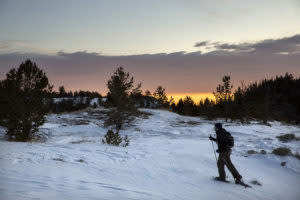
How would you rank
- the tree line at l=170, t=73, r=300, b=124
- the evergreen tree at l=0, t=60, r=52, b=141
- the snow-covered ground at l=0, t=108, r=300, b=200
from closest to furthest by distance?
the snow-covered ground at l=0, t=108, r=300, b=200 → the evergreen tree at l=0, t=60, r=52, b=141 → the tree line at l=170, t=73, r=300, b=124

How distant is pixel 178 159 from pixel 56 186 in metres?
5.73

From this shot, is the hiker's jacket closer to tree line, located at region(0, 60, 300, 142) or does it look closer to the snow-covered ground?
the snow-covered ground

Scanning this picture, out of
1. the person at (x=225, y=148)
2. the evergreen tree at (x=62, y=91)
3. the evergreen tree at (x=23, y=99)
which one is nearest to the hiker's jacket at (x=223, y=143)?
the person at (x=225, y=148)

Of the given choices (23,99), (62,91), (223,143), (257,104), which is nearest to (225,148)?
(223,143)

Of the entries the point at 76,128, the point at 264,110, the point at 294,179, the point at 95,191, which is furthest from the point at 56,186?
the point at 264,110

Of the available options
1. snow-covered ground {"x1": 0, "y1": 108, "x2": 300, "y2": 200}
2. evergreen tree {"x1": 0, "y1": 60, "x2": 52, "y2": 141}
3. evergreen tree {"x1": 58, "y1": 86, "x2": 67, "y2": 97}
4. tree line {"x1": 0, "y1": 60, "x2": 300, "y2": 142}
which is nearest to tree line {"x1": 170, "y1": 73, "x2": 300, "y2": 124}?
tree line {"x1": 0, "y1": 60, "x2": 300, "y2": 142}

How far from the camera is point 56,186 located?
15.2 ft

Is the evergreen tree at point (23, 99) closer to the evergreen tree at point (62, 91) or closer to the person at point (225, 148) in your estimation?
the person at point (225, 148)

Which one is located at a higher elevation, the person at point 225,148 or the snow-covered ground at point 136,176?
the person at point 225,148

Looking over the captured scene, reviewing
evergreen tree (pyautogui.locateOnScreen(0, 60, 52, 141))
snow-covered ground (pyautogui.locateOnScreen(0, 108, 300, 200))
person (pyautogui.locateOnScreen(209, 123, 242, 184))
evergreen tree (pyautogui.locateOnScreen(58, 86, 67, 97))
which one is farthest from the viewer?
evergreen tree (pyautogui.locateOnScreen(58, 86, 67, 97))

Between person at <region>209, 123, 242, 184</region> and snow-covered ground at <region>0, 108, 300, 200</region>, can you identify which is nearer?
snow-covered ground at <region>0, 108, 300, 200</region>

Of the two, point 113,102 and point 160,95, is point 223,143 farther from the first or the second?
point 160,95

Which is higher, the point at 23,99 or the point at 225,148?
the point at 23,99

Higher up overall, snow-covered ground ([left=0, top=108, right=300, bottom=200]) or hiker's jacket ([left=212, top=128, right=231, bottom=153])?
hiker's jacket ([left=212, top=128, right=231, bottom=153])
